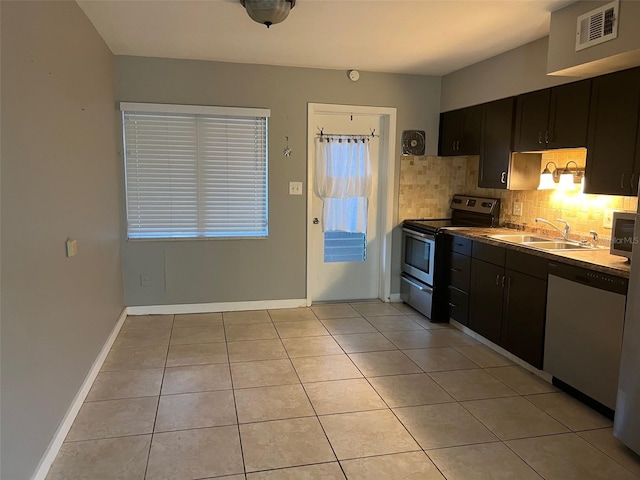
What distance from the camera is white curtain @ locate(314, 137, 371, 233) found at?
4.92 m

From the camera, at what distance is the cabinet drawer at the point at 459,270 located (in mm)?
4082

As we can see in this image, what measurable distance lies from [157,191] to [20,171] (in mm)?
2535

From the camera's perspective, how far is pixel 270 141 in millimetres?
4656

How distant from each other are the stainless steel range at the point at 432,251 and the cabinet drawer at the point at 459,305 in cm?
10

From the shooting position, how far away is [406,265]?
507cm

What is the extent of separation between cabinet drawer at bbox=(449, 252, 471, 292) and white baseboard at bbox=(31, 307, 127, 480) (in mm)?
2952

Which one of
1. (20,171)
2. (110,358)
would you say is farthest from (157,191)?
(20,171)

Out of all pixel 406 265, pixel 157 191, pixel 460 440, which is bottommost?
pixel 460 440

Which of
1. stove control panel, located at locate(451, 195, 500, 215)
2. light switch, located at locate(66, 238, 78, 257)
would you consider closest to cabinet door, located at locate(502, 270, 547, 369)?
stove control panel, located at locate(451, 195, 500, 215)

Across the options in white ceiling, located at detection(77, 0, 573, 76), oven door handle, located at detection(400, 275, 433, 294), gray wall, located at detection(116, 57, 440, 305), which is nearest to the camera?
white ceiling, located at detection(77, 0, 573, 76)

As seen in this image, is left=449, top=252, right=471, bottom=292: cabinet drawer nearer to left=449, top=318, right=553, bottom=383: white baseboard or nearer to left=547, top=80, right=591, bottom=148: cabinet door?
left=449, top=318, right=553, bottom=383: white baseboard

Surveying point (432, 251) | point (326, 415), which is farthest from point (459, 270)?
point (326, 415)

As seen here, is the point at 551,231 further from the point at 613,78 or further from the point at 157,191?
the point at 157,191

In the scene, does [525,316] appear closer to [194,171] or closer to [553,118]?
[553,118]
